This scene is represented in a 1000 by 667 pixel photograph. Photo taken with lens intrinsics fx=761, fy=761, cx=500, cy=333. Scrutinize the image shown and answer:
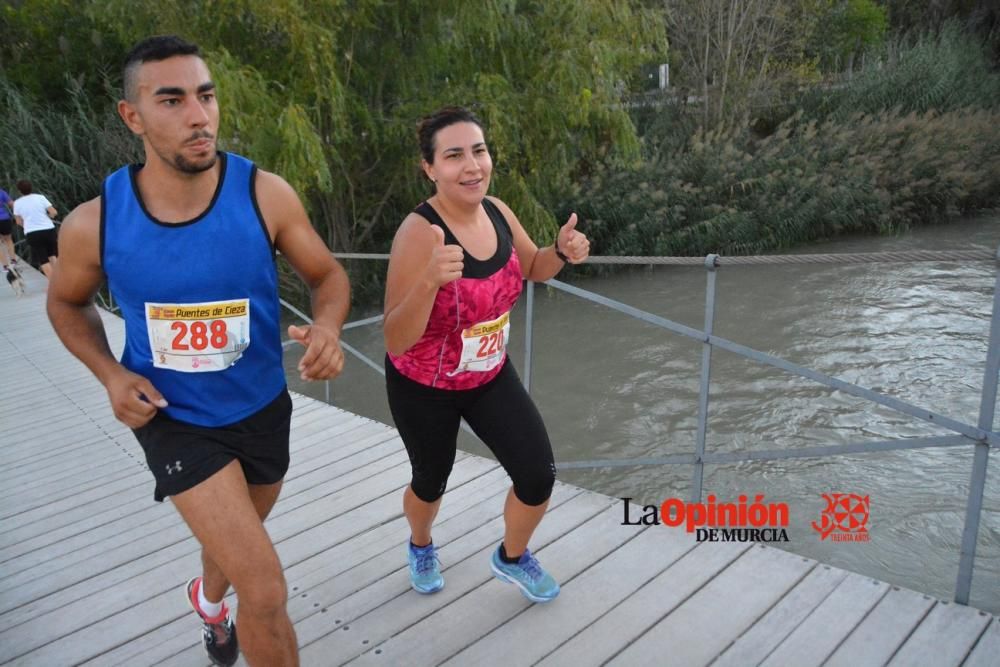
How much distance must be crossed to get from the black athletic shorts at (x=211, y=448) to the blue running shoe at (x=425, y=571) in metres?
0.80

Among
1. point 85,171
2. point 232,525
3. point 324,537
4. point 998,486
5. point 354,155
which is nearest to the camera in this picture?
point 232,525

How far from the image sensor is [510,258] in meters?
A: 2.29

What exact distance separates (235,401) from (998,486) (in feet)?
19.4

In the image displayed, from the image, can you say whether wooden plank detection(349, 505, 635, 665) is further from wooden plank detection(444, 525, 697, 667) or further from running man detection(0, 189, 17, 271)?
running man detection(0, 189, 17, 271)

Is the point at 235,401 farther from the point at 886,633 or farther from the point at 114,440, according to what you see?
the point at 114,440

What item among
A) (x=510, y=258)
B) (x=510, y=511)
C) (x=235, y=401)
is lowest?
(x=510, y=511)

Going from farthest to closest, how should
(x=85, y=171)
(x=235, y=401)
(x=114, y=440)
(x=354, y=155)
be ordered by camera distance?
(x=85, y=171), (x=354, y=155), (x=114, y=440), (x=235, y=401)

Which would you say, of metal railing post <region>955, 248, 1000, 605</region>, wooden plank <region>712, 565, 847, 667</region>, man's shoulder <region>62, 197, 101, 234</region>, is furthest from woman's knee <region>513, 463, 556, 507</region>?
man's shoulder <region>62, 197, 101, 234</region>

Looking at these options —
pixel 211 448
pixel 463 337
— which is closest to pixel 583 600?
pixel 463 337

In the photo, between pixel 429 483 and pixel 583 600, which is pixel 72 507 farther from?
pixel 583 600

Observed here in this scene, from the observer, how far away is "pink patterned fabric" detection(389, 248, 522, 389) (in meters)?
2.16

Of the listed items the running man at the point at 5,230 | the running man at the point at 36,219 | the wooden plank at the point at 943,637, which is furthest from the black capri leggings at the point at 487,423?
the running man at the point at 5,230

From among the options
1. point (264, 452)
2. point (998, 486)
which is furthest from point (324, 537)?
point (998, 486)

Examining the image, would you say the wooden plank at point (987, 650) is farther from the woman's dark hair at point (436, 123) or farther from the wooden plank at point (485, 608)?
the woman's dark hair at point (436, 123)
